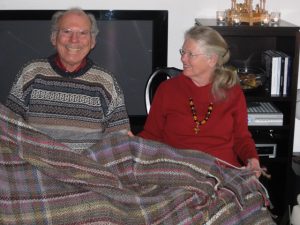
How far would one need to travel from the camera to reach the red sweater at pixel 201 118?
2.38 m

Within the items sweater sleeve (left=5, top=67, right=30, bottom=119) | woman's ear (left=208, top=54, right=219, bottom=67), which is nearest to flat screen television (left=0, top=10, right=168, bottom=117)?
woman's ear (left=208, top=54, right=219, bottom=67)

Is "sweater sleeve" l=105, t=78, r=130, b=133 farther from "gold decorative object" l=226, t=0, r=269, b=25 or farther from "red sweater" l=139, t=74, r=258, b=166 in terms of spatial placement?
"gold decorative object" l=226, t=0, r=269, b=25

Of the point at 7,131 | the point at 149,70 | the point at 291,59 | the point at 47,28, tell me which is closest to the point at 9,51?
the point at 47,28

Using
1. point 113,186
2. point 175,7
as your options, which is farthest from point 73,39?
point 175,7

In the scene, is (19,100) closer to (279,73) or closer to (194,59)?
(194,59)

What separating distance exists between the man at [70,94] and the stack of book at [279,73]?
1.10 metres

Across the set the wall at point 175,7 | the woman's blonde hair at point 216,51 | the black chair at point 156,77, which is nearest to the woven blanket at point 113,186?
the woman's blonde hair at point 216,51

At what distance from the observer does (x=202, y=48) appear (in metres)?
2.34

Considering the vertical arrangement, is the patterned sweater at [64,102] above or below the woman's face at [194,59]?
below

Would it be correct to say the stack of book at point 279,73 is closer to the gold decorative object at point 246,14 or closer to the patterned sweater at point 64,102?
the gold decorative object at point 246,14

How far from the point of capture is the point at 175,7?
128 inches

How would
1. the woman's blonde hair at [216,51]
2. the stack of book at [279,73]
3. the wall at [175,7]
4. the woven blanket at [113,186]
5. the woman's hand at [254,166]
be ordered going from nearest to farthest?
the woven blanket at [113,186], the woman's hand at [254,166], the woman's blonde hair at [216,51], the stack of book at [279,73], the wall at [175,7]

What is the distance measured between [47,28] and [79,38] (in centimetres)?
80

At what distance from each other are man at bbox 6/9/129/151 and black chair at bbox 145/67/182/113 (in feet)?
1.98
